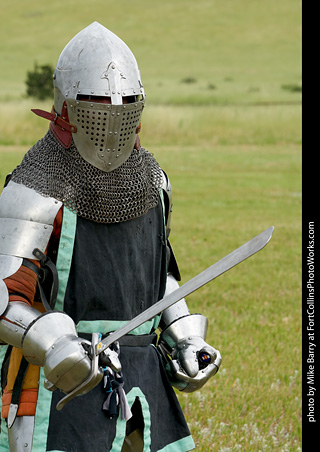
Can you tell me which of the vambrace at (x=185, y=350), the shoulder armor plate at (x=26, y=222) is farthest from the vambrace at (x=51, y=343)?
the vambrace at (x=185, y=350)

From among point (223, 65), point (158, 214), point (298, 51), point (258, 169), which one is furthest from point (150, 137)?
point (298, 51)

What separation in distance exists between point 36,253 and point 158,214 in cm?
72

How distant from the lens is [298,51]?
74.7 m

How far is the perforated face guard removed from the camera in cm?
361

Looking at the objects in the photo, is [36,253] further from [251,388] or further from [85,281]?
[251,388]

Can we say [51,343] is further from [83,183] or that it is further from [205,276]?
[83,183]

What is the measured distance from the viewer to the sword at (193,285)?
3.17m

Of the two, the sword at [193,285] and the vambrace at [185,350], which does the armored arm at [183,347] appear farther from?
the sword at [193,285]

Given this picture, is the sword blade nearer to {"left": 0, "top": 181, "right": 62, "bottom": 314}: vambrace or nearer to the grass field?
{"left": 0, "top": 181, "right": 62, "bottom": 314}: vambrace

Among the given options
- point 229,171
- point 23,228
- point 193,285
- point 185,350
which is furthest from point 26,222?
point 229,171

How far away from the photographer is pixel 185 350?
3.94 m

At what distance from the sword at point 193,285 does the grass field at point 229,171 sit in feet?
8.34

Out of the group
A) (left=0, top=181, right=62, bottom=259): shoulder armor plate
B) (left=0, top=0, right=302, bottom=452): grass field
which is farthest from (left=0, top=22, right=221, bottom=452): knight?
(left=0, top=0, right=302, bottom=452): grass field

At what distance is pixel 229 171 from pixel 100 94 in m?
18.9
